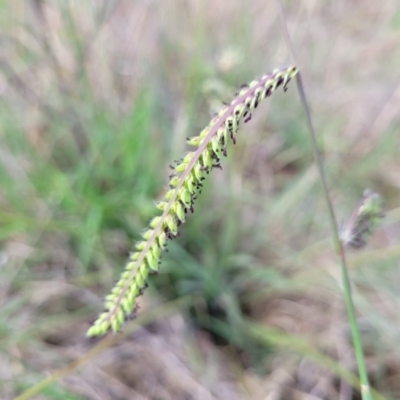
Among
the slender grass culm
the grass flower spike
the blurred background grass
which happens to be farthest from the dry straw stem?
the blurred background grass

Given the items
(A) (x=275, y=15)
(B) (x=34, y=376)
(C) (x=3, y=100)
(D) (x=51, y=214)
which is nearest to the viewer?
(B) (x=34, y=376)

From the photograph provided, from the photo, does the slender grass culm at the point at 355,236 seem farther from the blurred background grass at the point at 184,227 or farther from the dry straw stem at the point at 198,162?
the blurred background grass at the point at 184,227

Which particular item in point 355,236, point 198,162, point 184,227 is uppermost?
point 184,227

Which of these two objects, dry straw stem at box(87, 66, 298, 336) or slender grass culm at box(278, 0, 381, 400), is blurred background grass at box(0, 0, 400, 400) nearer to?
slender grass culm at box(278, 0, 381, 400)

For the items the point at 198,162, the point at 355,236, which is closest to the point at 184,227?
the point at 355,236

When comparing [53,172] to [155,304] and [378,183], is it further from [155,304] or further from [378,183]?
[378,183]

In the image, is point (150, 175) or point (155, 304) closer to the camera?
point (155, 304)

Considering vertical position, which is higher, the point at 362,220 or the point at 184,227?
the point at 184,227

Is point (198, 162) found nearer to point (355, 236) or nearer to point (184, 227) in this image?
point (355, 236)

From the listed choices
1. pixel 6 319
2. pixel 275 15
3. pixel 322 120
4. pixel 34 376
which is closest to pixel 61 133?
pixel 6 319
